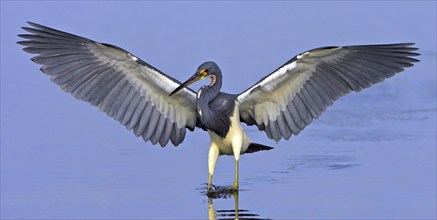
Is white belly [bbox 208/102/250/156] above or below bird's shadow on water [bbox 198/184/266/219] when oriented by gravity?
above

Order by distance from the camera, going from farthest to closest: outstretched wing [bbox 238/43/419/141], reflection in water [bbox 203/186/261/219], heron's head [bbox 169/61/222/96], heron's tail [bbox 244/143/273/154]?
heron's tail [bbox 244/143/273/154]
outstretched wing [bbox 238/43/419/141]
heron's head [bbox 169/61/222/96]
reflection in water [bbox 203/186/261/219]

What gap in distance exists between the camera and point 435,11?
16.8 m

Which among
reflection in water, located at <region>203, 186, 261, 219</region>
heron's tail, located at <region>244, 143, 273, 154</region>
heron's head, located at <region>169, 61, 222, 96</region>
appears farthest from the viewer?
heron's tail, located at <region>244, 143, 273, 154</region>

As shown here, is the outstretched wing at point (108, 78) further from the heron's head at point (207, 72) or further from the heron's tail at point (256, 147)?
the heron's tail at point (256, 147)

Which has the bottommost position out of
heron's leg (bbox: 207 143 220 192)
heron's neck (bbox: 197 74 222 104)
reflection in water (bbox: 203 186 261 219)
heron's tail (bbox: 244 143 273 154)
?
reflection in water (bbox: 203 186 261 219)

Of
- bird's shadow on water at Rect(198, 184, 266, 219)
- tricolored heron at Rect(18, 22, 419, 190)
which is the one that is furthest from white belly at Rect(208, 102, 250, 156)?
bird's shadow on water at Rect(198, 184, 266, 219)

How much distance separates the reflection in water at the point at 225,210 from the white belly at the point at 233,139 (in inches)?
18.3

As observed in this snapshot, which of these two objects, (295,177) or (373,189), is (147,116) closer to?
(295,177)

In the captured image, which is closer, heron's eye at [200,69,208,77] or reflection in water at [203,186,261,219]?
reflection in water at [203,186,261,219]

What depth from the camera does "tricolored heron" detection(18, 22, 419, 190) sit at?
9797mm

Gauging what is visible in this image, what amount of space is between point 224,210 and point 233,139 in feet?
4.02

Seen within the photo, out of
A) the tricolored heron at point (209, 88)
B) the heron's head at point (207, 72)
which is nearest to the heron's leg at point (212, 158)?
the tricolored heron at point (209, 88)

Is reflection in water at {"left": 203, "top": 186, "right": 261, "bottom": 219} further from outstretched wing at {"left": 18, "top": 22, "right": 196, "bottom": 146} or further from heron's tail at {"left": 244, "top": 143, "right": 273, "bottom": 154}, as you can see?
outstretched wing at {"left": 18, "top": 22, "right": 196, "bottom": 146}

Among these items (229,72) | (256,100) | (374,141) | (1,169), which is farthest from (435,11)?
(1,169)
